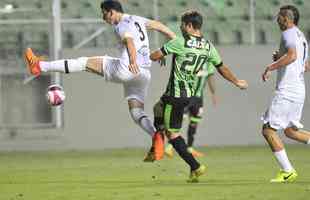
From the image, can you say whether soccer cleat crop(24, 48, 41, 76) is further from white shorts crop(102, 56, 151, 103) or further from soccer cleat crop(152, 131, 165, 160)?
soccer cleat crop(152, 131, 165, 160)

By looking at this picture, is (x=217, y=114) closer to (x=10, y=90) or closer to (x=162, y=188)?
(x=10, y=90)

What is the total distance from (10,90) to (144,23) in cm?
892

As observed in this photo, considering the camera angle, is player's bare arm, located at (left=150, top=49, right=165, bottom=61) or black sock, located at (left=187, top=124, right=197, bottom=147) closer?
player's bare arm, located at (left=150, top=49, right=165, bottom=61)

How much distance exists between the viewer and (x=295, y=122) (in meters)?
12.9

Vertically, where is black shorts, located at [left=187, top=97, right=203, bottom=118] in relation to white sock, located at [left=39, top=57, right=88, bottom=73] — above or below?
below

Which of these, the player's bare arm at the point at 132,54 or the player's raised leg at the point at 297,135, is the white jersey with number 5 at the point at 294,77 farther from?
the player's bare arm at the point at 132,54

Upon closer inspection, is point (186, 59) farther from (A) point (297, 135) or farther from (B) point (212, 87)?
(B) point (212, 87)

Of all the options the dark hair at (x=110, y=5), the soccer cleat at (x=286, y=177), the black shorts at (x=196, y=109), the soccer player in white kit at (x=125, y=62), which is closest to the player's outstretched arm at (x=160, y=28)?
the soccer player in white kit at (x=125, y=62)

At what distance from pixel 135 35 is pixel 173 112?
1684 mm

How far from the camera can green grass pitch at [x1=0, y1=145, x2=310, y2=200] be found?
11.4 meters

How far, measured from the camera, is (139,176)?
14523 mm

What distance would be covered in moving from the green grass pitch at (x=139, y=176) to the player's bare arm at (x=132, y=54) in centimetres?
141

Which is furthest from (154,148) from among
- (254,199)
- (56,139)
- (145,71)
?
(56,139)

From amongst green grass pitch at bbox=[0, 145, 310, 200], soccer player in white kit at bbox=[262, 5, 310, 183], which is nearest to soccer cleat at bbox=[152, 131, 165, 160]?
green grass pitch at bbox=[0, 145, 310, 200]
